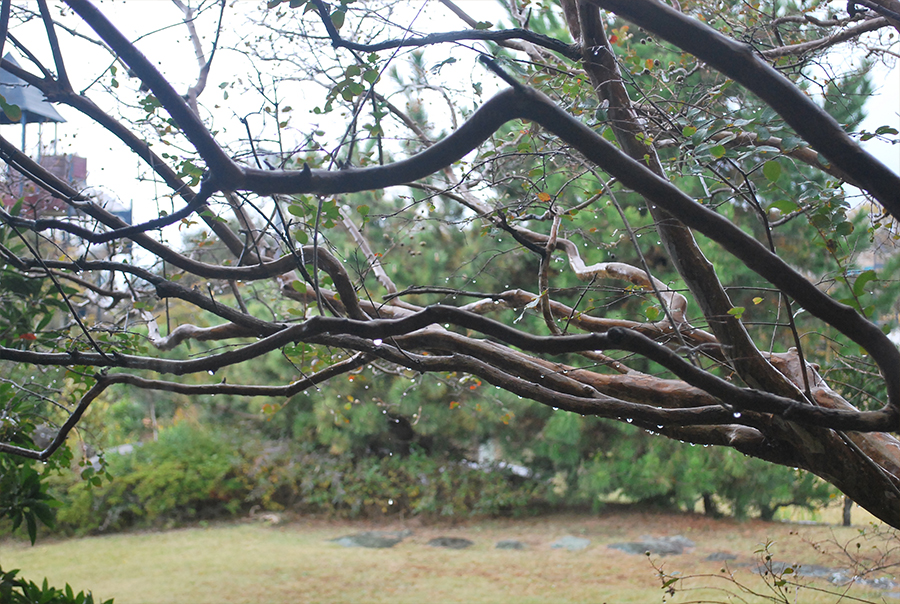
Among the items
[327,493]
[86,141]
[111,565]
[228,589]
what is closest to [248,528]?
[327,493]

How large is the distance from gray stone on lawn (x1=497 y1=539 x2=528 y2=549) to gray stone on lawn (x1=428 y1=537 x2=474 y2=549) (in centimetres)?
24

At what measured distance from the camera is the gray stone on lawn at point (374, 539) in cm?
519

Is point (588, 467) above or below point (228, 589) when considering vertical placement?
above

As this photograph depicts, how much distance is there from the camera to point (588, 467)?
546 cm

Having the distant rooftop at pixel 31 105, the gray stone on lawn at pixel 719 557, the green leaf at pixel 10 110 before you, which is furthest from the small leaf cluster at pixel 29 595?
the gray stone on lawn at pixel 719 557

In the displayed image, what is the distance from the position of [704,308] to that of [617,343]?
0.70m

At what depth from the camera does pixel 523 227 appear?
2939 millimetres

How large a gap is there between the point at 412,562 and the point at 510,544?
2.67 feet

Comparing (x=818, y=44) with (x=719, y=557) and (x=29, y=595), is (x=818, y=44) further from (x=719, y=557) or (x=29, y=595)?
(x=719, y=557)

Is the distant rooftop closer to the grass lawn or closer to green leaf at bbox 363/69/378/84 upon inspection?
green leaf at bbox 363/69/378/84

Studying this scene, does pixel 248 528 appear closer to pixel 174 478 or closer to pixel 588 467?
pixel 174 478

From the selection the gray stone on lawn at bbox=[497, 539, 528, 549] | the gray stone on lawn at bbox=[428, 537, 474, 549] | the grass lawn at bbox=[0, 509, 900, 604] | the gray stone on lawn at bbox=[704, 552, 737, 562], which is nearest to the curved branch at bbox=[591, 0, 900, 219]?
the grass lawn at bbox=[0, 509, 900, 604]

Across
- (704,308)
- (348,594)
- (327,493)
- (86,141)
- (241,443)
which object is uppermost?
(86,141)

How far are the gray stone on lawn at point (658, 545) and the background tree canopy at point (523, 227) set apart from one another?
17.5 inches
